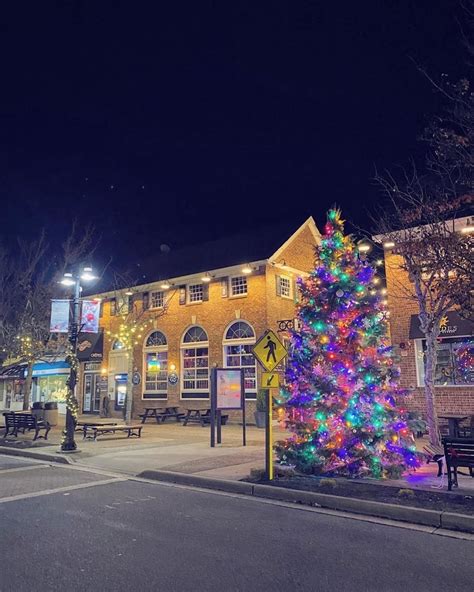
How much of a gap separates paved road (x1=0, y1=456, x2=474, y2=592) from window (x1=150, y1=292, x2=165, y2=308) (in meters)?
20.1

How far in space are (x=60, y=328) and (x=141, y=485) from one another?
646 cm

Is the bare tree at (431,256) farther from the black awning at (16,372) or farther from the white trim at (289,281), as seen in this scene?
the black awning at (16,372)

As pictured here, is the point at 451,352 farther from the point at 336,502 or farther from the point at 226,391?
the point at 336,502

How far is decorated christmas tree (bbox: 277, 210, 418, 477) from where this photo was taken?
9.46 m

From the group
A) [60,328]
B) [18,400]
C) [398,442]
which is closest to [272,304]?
[60,328]

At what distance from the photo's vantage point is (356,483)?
877 cm

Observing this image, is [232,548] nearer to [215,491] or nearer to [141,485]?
[215,491]

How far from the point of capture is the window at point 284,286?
2511cm

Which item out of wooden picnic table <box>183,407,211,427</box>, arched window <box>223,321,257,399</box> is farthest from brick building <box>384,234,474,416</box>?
wooden picnic table <box>183,407,211,427</box>

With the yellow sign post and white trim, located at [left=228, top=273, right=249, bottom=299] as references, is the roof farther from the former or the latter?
the yellow sign post

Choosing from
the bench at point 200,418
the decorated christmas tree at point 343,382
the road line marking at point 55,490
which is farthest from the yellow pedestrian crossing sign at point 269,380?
the bench at point 200,418

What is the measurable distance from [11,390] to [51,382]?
6.51m

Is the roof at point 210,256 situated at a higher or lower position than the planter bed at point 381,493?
higher

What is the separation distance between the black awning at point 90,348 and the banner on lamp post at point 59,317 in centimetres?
1571
